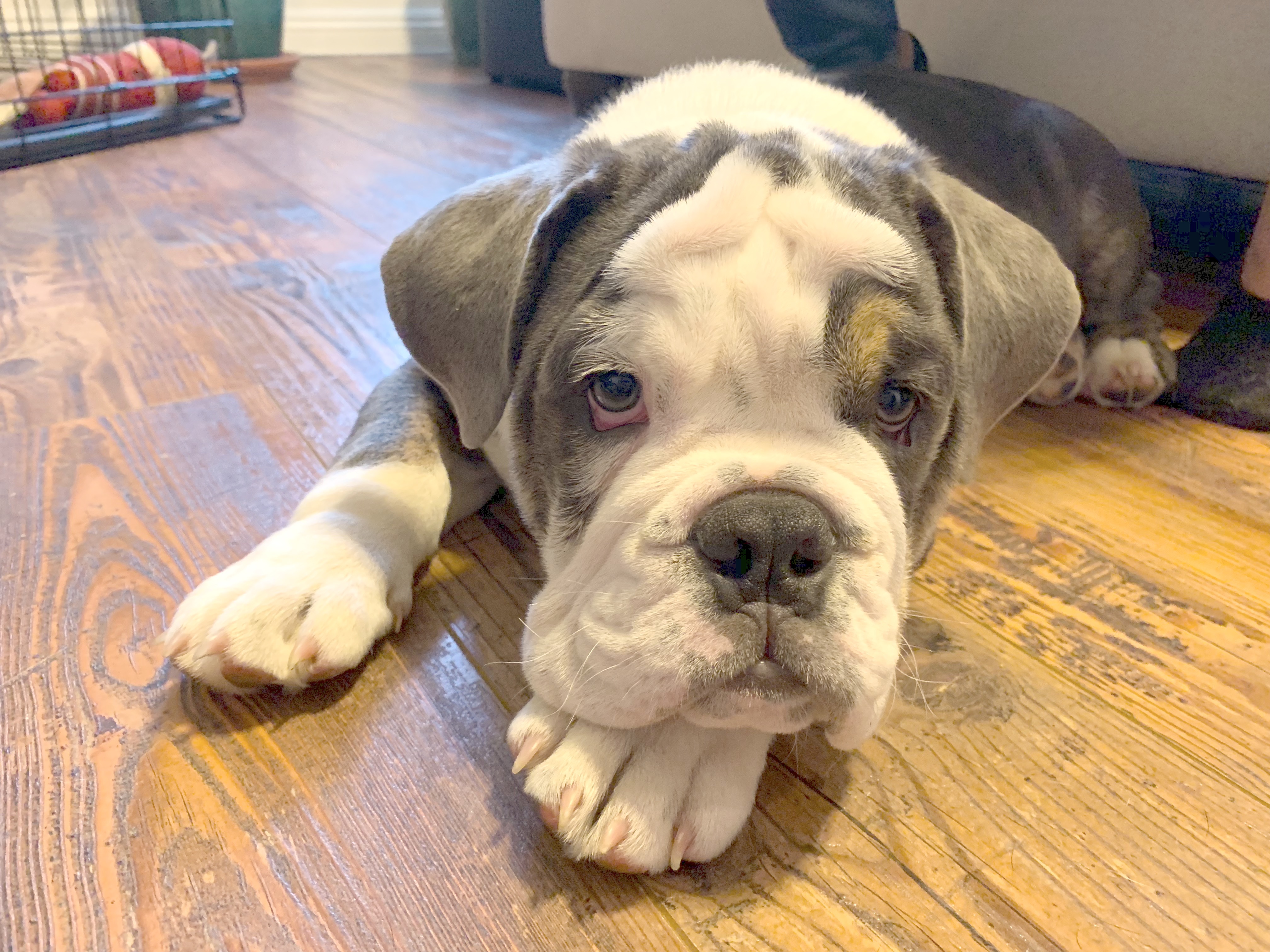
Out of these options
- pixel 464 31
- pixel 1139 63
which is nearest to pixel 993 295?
pixel 1139 63

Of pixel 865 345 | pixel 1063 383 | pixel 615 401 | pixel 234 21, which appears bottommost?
pixel 1063 383

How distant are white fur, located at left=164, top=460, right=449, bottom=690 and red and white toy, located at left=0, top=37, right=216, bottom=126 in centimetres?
566

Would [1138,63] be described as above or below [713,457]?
above

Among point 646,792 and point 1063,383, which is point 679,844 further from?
point 1063,383

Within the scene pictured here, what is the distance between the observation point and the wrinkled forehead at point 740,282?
1568mm

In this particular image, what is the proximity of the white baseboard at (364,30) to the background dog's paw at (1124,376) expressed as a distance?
10.6m

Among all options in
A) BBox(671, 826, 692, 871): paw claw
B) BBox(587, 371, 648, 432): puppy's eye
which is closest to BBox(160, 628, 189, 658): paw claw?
BBox(587, 371, 648, 432): puppy's eye

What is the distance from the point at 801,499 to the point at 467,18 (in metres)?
11.1

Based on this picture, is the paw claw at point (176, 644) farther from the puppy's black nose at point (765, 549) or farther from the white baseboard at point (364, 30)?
the white baseboard at point (364, 30)

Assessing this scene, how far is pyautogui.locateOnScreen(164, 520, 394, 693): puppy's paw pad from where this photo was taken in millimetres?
1694

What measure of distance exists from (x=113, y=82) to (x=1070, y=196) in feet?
21.1

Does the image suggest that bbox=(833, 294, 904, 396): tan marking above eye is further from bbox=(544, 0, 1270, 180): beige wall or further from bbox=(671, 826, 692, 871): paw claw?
bbox=(544, 0, 1270, 180): beige wall

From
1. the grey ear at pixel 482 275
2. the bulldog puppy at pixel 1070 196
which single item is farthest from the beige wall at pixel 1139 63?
the grey ear at pixel 482 275

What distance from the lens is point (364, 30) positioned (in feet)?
39.0
